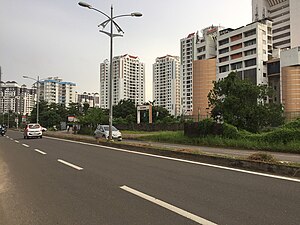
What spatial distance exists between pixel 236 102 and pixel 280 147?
8647mm

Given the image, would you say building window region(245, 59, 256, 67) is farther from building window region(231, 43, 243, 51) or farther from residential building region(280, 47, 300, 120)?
residential building region(280, 47, 300, 120)

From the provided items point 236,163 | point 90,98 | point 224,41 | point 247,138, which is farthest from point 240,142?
point 90,98

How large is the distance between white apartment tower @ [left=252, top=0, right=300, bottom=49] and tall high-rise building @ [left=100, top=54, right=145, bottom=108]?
4913cm

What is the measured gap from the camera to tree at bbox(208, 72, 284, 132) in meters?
28.1

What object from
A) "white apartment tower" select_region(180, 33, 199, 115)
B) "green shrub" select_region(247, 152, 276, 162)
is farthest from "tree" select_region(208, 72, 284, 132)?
"white apartment tower" select_region(180, 33, 199, 115)

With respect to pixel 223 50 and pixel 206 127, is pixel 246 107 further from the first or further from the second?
pixel 223 50

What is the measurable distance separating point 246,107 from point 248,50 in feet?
218

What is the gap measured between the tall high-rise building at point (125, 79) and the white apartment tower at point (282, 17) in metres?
49.1

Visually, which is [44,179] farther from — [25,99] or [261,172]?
[25,99]

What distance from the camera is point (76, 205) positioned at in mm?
5742

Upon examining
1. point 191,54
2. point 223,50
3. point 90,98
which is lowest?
point 90,98

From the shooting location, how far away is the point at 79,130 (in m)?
48.2

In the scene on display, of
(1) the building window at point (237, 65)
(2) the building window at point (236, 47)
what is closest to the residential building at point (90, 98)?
(1) the building window at point (237, 65)

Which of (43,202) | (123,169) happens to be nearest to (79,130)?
(123,169)
